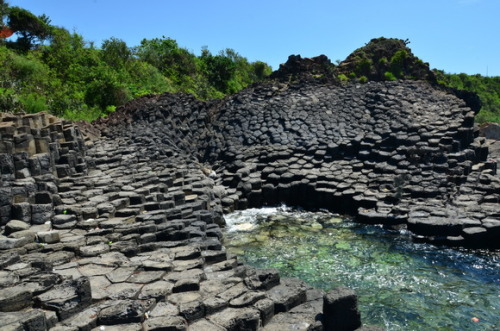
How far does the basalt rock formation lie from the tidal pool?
89 centimetres

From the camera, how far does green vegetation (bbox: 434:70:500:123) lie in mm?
43531

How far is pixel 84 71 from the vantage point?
2258 cm

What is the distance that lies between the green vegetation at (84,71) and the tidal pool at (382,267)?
36.6 ft

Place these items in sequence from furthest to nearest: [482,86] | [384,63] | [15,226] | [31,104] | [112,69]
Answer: [482,86], [384,63], [112,69], [31,104], [15,226]

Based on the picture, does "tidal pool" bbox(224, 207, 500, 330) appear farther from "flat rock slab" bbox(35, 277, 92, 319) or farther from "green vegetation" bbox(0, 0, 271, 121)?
"green vegetation" bbox(0, 0, 271, 121)

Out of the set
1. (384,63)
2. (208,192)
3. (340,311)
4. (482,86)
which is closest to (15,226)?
(208,192)

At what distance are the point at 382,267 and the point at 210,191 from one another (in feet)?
17.7

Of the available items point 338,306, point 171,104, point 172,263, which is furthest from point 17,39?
point 338,306

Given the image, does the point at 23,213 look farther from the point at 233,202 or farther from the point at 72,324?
the point at 233,202

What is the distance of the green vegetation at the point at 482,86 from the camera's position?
43531 millimetres

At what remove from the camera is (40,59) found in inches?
932

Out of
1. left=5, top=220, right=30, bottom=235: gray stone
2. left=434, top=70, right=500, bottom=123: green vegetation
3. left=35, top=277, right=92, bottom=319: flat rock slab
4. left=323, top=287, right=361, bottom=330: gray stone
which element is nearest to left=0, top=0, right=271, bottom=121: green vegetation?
left=5, top=220, right=30, bottom=235: gray stone

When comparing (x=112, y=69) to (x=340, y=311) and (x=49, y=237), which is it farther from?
(x=340, y=311)

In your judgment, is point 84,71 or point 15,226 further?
point 84,71
